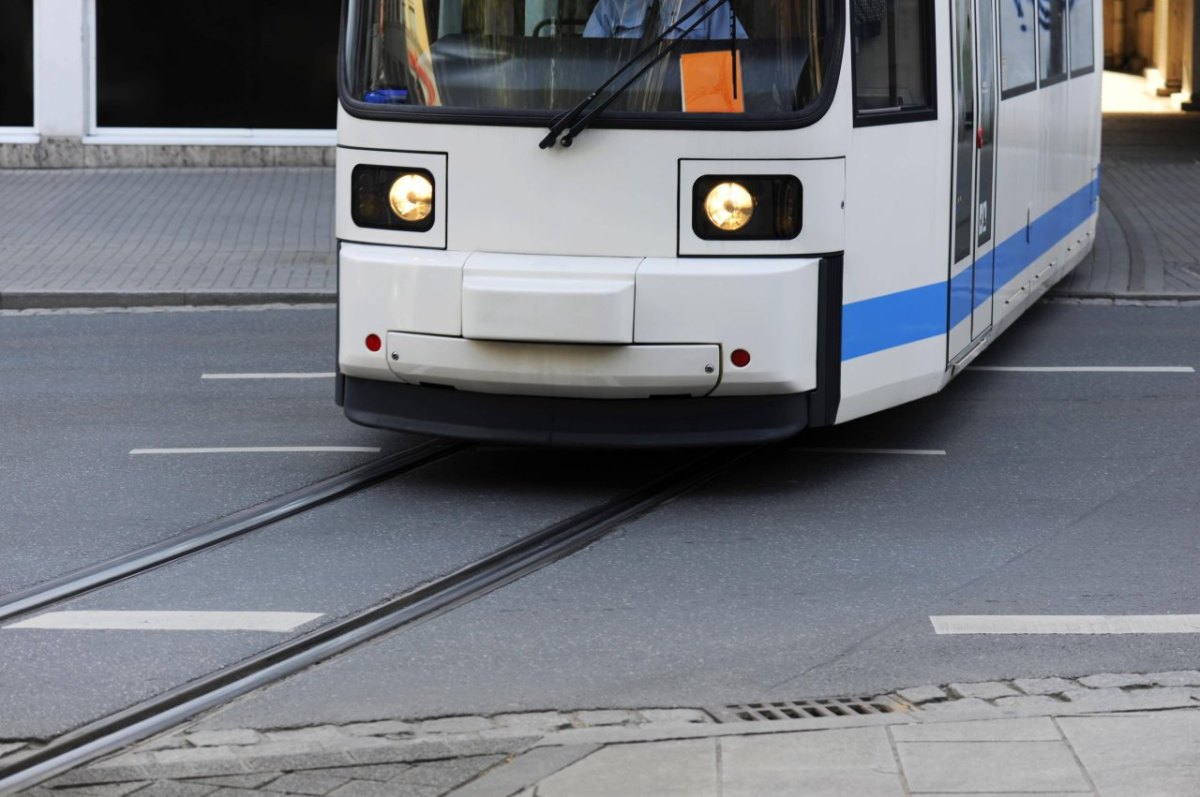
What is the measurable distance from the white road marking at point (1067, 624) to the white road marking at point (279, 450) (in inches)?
131

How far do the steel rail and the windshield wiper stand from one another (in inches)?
63.6

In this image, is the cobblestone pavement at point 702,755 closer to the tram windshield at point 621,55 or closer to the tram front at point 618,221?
the tram front at point 618,221

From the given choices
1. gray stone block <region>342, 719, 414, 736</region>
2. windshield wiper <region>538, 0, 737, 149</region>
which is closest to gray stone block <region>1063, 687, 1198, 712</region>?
gray stone block <region>342, 719, 414, 736</region>

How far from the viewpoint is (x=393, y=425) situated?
26.8ft

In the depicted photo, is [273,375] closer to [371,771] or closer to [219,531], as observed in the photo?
[219,531]

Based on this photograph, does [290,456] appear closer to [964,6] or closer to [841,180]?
[841,180]

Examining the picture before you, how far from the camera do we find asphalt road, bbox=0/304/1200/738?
5836 mm

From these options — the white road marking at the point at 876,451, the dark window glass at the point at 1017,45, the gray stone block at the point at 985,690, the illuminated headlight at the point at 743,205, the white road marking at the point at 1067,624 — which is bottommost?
the gray stone block at the point at 985,690

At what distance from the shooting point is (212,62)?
23.0 m

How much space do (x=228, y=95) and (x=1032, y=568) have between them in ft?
57.3

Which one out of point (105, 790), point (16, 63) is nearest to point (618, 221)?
point (105, 790)

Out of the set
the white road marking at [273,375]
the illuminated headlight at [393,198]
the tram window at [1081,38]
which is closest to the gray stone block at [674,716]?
the illuminated headlight at [393,198]

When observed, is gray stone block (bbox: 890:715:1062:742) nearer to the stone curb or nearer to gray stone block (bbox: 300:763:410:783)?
gray stone block (bbox: 300:763:410:783)

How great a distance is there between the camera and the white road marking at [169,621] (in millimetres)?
6270
